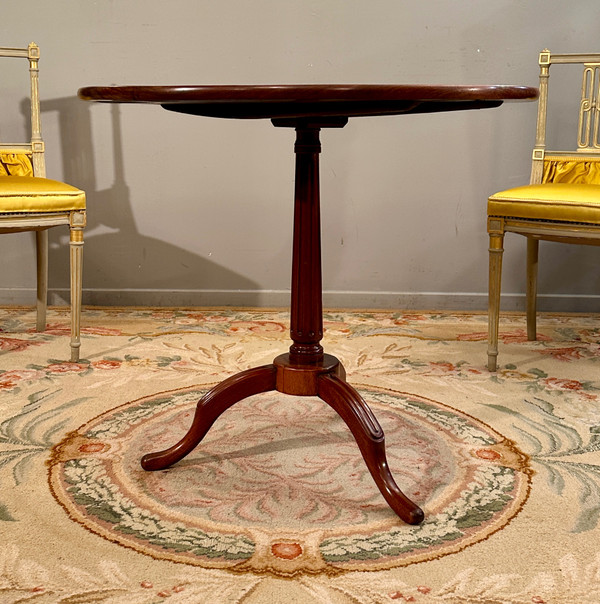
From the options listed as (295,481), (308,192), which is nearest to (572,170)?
(308,192)

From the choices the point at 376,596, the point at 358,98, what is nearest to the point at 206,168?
the point at 358,98

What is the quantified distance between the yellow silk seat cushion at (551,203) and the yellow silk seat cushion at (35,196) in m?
1.20

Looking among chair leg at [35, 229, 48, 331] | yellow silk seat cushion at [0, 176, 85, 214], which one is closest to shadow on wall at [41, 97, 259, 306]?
chair leg at [35, 229, 48, 331]

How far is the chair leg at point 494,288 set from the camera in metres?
2.17

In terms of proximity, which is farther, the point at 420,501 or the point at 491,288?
the point at 491,288

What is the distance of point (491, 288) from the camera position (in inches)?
87.1

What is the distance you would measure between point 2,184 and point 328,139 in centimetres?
129

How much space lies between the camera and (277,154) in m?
2.96

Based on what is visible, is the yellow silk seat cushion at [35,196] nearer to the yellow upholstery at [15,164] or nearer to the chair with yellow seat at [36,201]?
the chair with yellow seat at [36,201]

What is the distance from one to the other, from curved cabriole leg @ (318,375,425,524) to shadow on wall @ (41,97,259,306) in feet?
5.30

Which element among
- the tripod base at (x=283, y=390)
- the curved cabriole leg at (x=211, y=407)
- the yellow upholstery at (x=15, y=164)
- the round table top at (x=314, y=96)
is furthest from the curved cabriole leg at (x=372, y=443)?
the yellow upholstery at (x=15, y=164)

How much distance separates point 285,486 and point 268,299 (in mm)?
1635

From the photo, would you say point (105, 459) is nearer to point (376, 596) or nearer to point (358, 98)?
point (376, 596)

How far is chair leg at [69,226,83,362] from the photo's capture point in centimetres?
221
